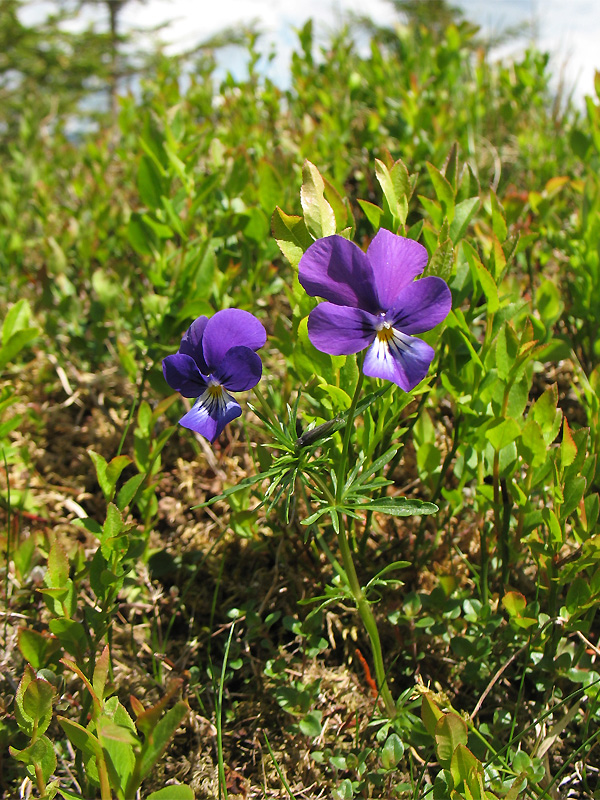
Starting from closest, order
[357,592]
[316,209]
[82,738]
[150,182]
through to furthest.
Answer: [82,738], [316,209], [357,592], [150,182]

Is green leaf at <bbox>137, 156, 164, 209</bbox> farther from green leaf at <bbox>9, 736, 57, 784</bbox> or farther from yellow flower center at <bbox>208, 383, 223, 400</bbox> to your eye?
green leaf at <bbox>9, 736, 57, 784</bbox>

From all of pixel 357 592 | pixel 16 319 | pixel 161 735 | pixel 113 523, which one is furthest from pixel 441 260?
pixel 16 319

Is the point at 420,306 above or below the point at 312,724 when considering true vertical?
above

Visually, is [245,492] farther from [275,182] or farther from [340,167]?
[340,167]

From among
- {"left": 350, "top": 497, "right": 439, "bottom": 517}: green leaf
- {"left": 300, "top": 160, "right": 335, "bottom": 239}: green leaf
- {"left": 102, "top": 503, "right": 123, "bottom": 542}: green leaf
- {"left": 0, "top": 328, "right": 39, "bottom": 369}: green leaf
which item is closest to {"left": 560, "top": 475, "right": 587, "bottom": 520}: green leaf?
{"left": 350, "top": 497, "right": 439, "bottom": 517}: green leaf

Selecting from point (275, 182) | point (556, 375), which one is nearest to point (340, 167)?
point (275, 182)

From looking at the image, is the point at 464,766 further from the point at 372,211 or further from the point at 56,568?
the point at 372,211

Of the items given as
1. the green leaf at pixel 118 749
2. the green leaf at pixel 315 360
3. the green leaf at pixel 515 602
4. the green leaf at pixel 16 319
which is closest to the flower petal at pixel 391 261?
the green leaf at pixel 315 360
